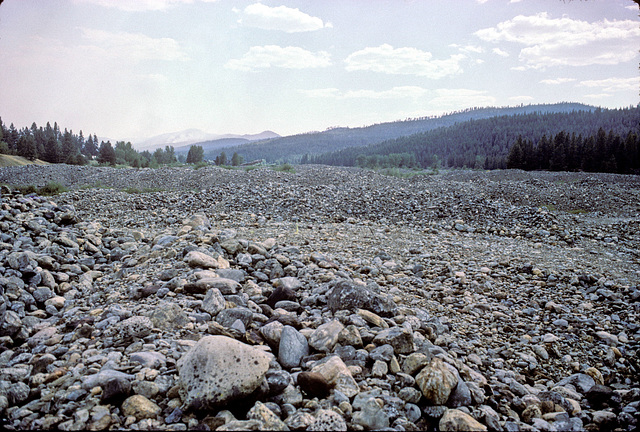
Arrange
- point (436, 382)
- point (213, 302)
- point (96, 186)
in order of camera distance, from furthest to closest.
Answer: point (96, 186) → point (213, 302) → point (436, 382)

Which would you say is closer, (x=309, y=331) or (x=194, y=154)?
(x=309, y=331)

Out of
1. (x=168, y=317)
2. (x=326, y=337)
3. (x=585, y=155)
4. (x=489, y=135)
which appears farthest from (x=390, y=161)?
(x=168, y=317)

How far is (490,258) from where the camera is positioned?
830 cm

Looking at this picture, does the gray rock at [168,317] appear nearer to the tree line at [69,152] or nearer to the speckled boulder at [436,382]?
the speckled boulder at [436,382]

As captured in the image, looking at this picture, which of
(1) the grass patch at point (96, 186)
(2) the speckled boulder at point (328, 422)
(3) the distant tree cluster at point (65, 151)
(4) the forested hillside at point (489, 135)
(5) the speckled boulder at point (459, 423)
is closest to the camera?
(2) the speckled boulder at point (328, 422)

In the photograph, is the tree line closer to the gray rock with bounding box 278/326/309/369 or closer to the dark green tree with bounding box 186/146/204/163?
the dark green tree with bounding box 186/146/204/163

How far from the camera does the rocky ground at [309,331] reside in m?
2.58

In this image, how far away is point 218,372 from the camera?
2.60 meters

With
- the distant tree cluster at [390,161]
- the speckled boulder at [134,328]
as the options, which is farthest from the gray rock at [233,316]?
the distant tree cluster at [390,161]

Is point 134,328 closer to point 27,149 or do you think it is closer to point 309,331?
point 309,331

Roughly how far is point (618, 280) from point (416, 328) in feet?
17.8

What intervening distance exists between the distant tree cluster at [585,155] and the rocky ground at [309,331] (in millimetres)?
52926

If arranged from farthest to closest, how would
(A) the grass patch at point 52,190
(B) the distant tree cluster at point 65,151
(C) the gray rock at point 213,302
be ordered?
1. (B) the distant tree cluster at point 65,151
2. (A) the grass patch at point 52,190
3. (C) the gray rock at point 213,302

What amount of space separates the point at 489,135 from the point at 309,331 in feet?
A: 527
